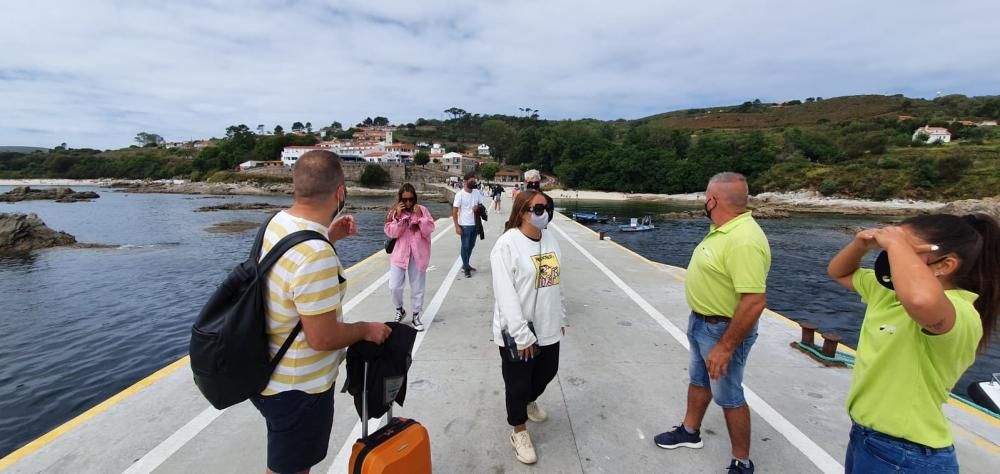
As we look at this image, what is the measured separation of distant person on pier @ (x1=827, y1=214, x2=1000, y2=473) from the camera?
1566 mm

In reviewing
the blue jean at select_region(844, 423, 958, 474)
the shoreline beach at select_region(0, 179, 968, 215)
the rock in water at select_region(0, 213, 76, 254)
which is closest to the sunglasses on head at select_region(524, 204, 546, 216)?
the blue jean at select_region(844, 423, 958, 474)

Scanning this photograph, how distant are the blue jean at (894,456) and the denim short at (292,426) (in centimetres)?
236

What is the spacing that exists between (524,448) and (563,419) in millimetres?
619

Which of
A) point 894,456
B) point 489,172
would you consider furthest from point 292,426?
point 489,172

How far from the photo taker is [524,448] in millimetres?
2920

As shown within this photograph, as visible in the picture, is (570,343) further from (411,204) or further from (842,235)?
(842,235)

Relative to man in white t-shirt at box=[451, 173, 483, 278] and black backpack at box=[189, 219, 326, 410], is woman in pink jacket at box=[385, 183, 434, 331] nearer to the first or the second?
man in white t-shirt at box=[451, 173, 483, 278]

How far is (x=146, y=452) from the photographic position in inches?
116

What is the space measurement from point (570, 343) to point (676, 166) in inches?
3149

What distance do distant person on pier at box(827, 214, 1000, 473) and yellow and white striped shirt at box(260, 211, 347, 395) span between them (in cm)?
215

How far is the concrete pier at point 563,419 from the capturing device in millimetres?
2891

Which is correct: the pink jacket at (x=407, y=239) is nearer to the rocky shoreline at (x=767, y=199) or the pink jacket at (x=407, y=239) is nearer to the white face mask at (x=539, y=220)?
the white face mask at (x=539, y=220)

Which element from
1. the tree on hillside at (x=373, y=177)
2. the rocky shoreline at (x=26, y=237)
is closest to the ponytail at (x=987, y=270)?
the rocky shoreline at (x=26, y=237)

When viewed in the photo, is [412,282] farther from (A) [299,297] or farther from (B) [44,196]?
(B) [44,196]
